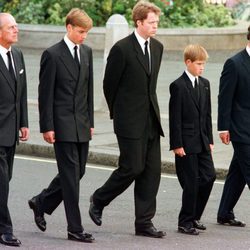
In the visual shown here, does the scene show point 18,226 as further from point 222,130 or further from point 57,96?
point 222,130

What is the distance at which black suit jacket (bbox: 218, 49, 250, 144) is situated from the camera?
930 centimetres

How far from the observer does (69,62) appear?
903 centimetres

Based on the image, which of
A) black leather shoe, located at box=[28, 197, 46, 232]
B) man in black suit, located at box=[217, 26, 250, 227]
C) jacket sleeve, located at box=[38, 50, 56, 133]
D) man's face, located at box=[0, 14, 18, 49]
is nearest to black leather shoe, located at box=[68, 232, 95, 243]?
black leather shoe, located at box=[28, 197, 46, 232]

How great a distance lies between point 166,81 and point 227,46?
16.5ft

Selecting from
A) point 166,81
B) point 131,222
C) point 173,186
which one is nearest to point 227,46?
point 166,81

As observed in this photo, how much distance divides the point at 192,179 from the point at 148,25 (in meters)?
1.32

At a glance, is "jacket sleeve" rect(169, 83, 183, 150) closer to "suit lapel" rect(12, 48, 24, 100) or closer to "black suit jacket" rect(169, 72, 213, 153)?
"black suit jacket" rect(169, 72, 213, 153)

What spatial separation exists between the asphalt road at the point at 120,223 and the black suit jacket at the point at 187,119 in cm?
76

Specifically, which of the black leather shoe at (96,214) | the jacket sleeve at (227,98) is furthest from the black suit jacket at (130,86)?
the black leather shoe at (96,214)

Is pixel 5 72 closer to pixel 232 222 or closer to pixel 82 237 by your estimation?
pixel 82 237

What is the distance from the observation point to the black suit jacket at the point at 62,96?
29.3 ft

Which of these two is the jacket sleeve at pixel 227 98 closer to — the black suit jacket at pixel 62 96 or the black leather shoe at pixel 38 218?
the black suit jacket at pixel 62 96

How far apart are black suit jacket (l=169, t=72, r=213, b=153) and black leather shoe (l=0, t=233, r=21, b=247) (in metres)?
1.54

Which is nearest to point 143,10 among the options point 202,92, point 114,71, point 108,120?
point 114,71
